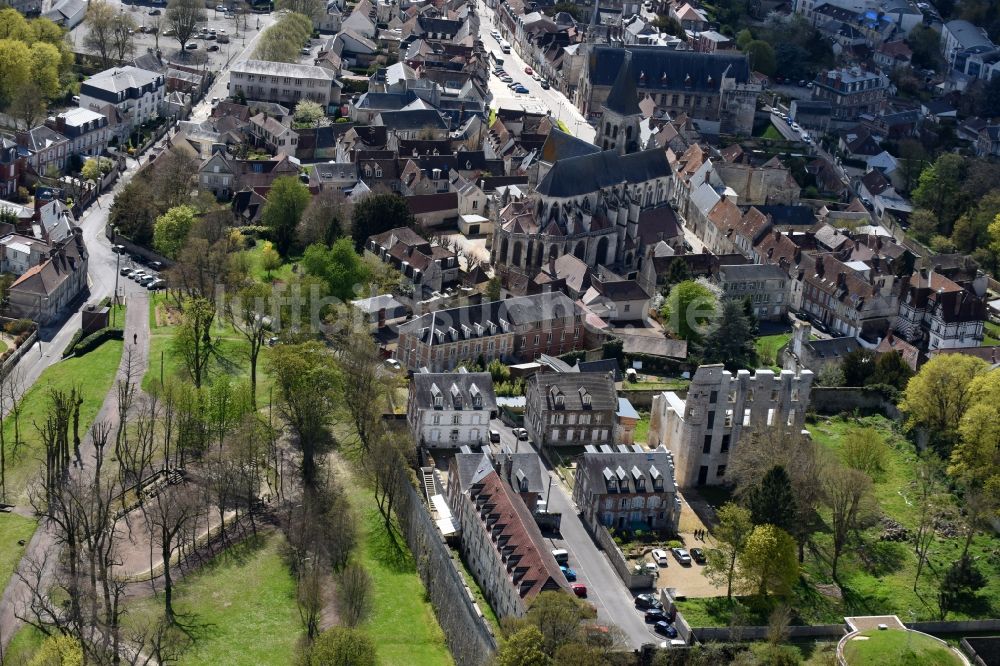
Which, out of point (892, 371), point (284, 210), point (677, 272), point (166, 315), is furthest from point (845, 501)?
point (284, 210)

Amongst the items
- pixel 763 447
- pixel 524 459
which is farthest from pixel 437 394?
pixel 763 447

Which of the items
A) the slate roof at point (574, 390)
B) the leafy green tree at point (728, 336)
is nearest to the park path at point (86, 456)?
the slate roof at point (574, 390)

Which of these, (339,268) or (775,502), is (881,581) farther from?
(339,268)

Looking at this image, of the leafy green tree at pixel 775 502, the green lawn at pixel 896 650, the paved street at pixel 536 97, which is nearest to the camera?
the green lawn at pixel 896 650

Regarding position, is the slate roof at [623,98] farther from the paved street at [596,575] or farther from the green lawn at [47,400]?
the paved street at [596,575]

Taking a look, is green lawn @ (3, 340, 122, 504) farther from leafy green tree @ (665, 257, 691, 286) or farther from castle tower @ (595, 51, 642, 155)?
castle tower @ (595, 51, 642, 155)

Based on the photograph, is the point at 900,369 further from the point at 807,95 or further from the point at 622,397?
the point at 807,95

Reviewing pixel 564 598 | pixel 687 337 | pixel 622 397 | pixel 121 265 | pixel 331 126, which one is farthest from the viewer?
pixel 331 126
